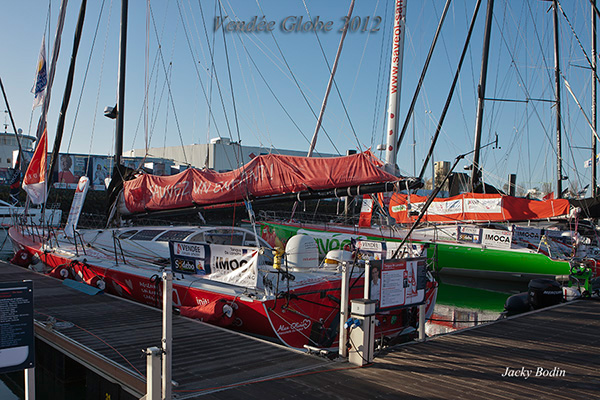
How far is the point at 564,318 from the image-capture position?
9.13 m

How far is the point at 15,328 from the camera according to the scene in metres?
3.89

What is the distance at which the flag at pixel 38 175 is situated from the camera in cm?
1264

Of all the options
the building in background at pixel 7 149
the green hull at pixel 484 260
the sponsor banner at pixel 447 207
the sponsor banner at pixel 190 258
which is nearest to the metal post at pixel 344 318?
the sponsor banner at pixel 190 258

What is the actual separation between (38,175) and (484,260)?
612 inches

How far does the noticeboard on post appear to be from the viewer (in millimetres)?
3820

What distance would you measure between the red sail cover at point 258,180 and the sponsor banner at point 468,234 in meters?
12.8

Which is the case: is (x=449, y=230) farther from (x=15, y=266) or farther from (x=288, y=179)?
(x=15, y=266)

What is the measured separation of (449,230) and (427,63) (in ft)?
30.7

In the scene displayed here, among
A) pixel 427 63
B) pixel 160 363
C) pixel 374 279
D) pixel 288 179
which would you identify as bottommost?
pixel 160 363

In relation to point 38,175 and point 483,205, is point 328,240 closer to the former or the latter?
point 483,205

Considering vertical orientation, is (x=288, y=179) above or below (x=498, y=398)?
above

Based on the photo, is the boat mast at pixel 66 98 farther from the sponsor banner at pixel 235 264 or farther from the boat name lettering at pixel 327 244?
the boat name lettering at pixel 327 244

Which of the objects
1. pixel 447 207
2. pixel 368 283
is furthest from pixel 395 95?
pixel 447 207

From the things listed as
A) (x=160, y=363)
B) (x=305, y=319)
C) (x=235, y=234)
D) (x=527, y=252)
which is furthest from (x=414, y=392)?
(x=527, y=252)
